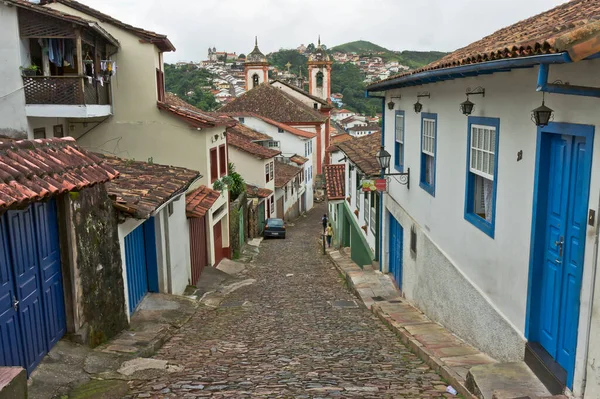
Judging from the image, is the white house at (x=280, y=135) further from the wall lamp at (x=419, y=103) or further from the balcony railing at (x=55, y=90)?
the wall lamp at (x=419, y=103)

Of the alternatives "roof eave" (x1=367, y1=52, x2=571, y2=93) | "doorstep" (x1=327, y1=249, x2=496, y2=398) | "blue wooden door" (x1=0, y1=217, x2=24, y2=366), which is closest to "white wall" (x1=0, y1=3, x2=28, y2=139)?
"roof eave" (x1=367, y1=52, x2=571, y2=93)

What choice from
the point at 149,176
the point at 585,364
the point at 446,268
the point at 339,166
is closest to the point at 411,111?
the point at 446,268

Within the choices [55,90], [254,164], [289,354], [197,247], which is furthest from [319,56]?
[289,354]

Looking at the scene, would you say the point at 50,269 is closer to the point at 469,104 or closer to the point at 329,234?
the point at 469,104

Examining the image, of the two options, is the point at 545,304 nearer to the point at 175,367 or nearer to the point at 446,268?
the point at 446,268

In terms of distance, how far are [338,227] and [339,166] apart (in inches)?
123

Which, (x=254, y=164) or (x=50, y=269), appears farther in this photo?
(x=254, y=164)

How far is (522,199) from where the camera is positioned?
5.86 m

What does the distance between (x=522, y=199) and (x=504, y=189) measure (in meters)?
0.53

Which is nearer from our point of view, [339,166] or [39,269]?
[39,269]

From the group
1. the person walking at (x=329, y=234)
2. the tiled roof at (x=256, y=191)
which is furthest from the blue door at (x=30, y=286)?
the tiled roof at (x=256, y=191)

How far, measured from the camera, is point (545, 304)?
5.49 metres

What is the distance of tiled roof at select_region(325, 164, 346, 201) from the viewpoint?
2330cm

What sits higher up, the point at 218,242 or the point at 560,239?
the point at 560,239
